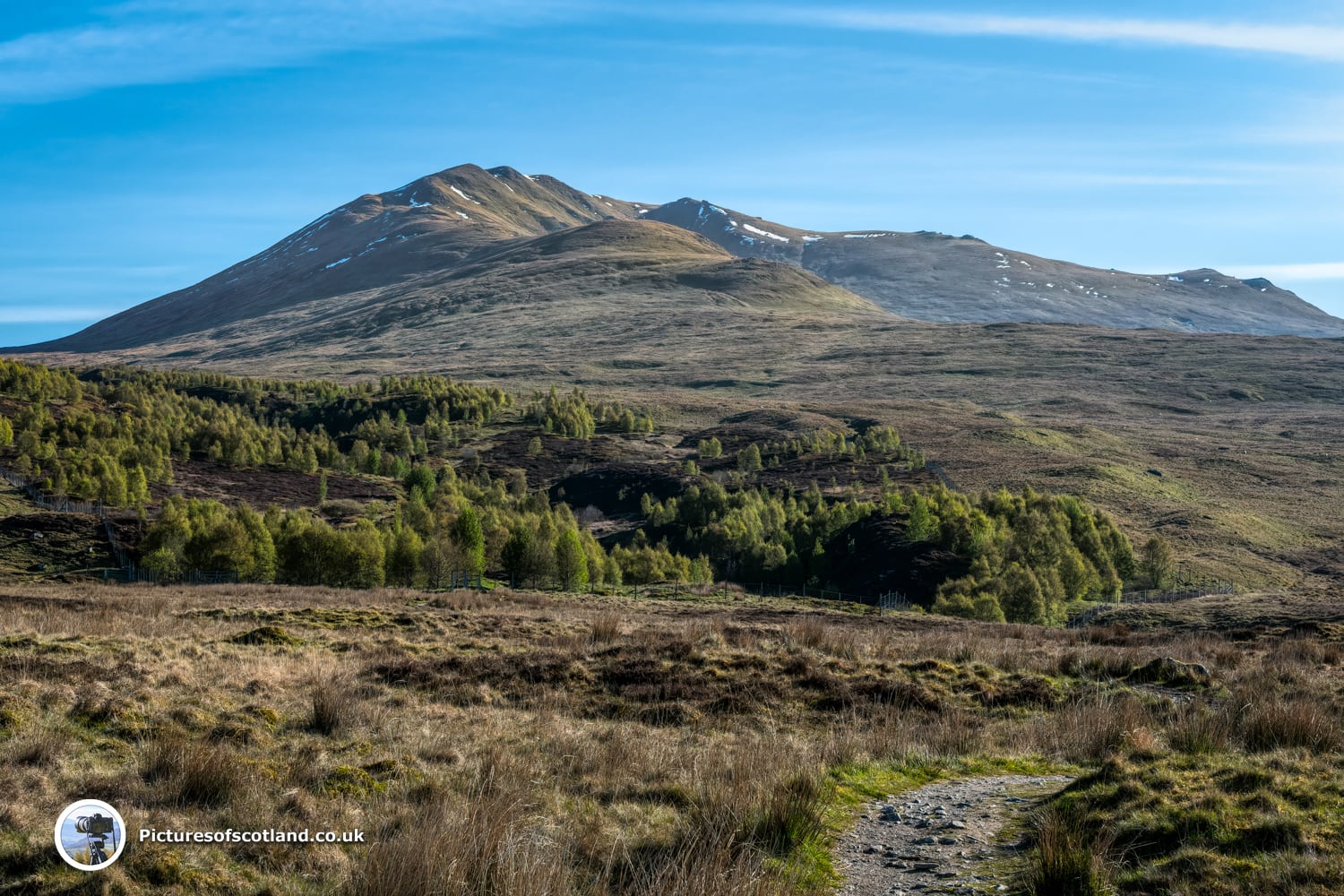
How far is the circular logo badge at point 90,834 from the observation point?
21.4 feet

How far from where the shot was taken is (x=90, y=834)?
22.2 feet

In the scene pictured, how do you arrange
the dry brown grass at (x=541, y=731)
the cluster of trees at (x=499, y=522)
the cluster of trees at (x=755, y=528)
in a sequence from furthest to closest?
1. the cluster of trees at (x=755, y=528)
2. the cluster of trees at (x=499, y=522)
3. the dry brown grass at (x=541, y=731)

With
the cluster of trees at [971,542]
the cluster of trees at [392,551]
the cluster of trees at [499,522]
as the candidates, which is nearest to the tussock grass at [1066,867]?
the cluster of trees at [971,542]

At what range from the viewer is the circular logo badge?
6508 mm

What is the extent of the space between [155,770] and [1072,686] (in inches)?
660

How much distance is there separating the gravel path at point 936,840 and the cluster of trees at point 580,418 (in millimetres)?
149450

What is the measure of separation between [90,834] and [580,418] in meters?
158

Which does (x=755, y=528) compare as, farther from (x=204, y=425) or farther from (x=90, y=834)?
(x=204, y=425)

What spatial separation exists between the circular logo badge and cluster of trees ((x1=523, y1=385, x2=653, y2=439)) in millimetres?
152057

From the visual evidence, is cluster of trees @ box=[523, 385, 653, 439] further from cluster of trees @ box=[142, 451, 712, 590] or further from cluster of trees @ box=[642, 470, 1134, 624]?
cluster of trees @ box=[142, 451, 712, 590]

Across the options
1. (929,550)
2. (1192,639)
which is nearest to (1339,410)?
(929,550)

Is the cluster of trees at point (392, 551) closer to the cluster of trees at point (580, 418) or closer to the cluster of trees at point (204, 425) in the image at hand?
the cluster of trees at point (204, 425)

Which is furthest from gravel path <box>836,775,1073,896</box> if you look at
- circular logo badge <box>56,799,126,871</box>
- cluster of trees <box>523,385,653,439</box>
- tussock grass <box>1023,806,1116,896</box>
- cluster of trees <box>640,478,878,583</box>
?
cluster of trees <box>523,385,653,439</box>

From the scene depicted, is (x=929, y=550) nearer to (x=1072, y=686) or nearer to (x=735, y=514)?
(x=735, y=514)
